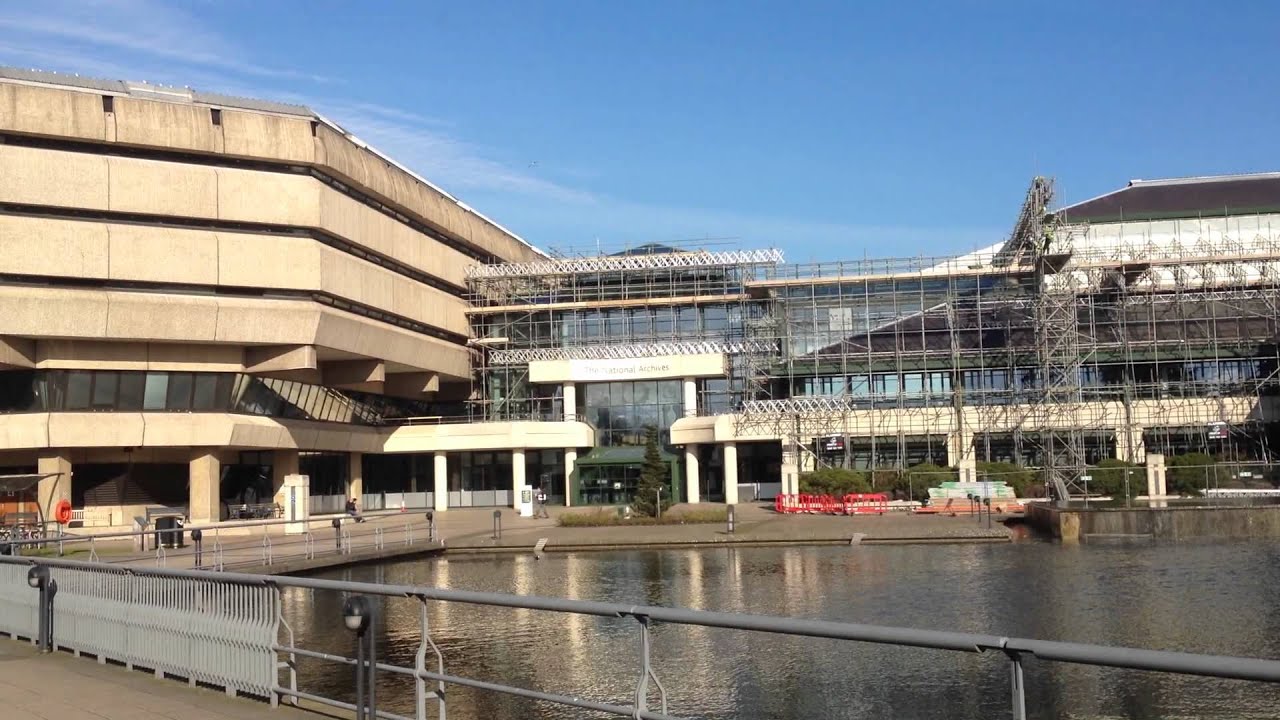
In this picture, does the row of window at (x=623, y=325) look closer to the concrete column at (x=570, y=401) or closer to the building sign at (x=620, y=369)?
the building sign at (x=620, y=369)

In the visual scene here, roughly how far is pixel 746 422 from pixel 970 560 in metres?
28.6

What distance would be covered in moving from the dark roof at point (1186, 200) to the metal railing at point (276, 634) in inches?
2368

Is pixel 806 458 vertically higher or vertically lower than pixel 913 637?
higher

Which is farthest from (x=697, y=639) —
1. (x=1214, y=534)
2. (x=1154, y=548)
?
(x=1214, y=534)

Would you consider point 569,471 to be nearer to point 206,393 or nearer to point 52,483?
point 206,393

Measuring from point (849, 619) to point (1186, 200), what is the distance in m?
59.2

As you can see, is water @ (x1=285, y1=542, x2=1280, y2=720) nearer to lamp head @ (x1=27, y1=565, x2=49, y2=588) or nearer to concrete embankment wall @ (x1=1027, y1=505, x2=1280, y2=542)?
concrete embankment wall @ (x1=1027, y1=505, x2=1280, y2=542)

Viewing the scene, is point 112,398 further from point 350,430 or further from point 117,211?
point 350,430

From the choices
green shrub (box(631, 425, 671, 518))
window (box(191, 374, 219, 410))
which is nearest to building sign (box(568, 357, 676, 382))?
green shrub (box(631, 425, 671, 518))

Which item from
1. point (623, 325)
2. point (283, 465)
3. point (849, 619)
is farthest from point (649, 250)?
point (849, 619)

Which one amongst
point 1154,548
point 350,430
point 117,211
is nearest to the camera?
point 1154,548

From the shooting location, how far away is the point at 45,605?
15000mm

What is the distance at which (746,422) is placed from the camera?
5794 centimetres

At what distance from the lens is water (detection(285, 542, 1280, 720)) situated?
765 centimetres
